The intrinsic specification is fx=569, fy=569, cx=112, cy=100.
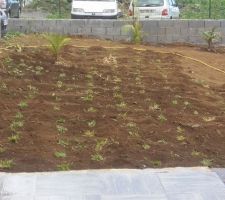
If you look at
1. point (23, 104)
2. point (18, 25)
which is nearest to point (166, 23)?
point (18, 25)

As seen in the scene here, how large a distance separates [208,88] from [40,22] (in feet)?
23.3

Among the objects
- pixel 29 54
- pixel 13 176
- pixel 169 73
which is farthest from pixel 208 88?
pixel 13 176

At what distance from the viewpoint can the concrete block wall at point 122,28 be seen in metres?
15.3

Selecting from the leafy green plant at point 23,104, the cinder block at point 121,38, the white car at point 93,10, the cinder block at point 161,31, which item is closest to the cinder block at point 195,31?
the cinder block at point 161,31

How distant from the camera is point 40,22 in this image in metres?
15.4

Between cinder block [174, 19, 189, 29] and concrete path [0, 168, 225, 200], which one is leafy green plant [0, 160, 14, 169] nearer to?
concrete path [0, 168, 225, 200]

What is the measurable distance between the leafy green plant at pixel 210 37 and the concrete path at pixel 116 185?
9.53m

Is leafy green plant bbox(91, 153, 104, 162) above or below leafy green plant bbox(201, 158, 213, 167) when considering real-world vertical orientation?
above

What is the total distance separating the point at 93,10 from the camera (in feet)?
66.0

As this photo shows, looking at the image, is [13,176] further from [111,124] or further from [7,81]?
[7,81]

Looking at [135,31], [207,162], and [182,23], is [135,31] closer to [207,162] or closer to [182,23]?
[182,23]

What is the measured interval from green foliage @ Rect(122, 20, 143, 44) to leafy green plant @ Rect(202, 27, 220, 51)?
1.68 meters

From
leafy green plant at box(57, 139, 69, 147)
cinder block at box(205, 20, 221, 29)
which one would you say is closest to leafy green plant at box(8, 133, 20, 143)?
leafy green plant at box(57, 139, 69, 147)

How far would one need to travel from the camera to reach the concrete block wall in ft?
50.2
